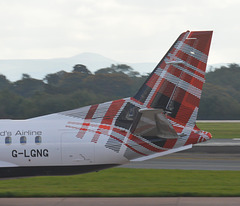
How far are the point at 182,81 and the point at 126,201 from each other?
3766 millimetres

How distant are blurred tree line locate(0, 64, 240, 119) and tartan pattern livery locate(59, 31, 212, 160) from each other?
2957 centimetres

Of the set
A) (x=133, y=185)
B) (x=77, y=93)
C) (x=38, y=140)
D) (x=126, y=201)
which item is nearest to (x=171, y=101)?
(x=126, y=201)

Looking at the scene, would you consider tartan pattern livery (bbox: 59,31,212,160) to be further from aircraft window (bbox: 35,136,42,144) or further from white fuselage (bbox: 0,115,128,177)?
aircraft window (bbox: 35,136,42,144)

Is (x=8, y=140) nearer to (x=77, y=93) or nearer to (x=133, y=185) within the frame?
(x=133, y=185)

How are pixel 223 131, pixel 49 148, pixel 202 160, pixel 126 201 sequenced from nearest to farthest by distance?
pixel 49 148
pixel 126 201
pixel 202 160
pixel 223 131

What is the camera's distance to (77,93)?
157 feet

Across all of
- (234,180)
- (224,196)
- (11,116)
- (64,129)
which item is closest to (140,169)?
(234,180)

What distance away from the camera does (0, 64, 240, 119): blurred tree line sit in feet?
145

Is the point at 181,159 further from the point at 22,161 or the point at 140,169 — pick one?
the point at 22,161

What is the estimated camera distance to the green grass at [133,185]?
1564cm

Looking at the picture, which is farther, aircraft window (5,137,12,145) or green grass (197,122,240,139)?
green grass (197,122,240,139)

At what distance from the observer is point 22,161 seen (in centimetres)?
1403

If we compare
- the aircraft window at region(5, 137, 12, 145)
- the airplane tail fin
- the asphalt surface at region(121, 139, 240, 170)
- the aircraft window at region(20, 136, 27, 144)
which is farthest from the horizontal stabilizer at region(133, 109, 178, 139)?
the asphalt surface at region(121, 139, 240, 170)

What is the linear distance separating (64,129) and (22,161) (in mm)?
1466
